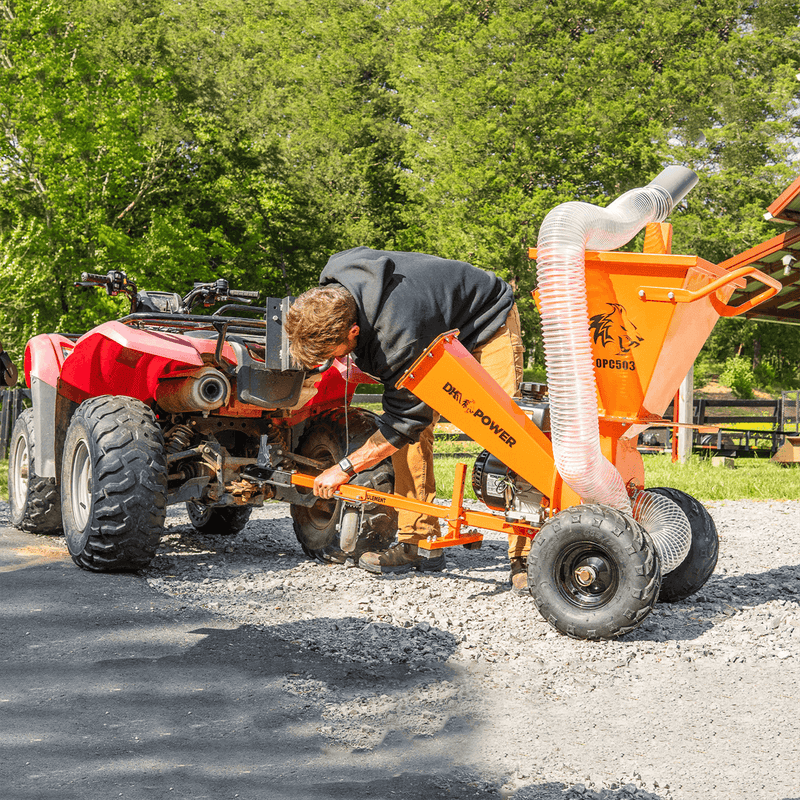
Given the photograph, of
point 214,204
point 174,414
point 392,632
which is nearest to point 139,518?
point 174,414

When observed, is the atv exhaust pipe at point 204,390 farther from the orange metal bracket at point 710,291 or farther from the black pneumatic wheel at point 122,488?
the orange metal bracket at point 710,291

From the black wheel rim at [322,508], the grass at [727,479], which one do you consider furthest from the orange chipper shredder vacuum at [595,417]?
the grass at [727,479]

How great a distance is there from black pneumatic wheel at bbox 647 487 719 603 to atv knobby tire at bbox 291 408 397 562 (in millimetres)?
1633

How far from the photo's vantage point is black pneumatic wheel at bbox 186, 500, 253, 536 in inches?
252

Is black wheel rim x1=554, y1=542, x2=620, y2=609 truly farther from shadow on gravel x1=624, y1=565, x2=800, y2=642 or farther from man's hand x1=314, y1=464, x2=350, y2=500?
man's hand x1=314, y1=464, x2=350, y2=500

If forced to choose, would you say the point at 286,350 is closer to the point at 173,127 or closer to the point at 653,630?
the point at 653,630

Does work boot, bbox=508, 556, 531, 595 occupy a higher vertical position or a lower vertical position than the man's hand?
lower

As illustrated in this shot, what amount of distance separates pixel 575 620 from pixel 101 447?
260 centimetres

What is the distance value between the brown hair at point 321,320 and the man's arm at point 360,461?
0.54 metres

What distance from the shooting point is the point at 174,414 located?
5398mm

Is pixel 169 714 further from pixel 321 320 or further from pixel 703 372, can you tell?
pixel 703 372

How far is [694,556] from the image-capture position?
4.36 m

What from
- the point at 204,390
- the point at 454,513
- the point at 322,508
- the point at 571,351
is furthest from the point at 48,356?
the point at 571,351

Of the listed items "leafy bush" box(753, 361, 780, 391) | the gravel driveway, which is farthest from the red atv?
"leafy bush" box(753, 361, 780, 391)
